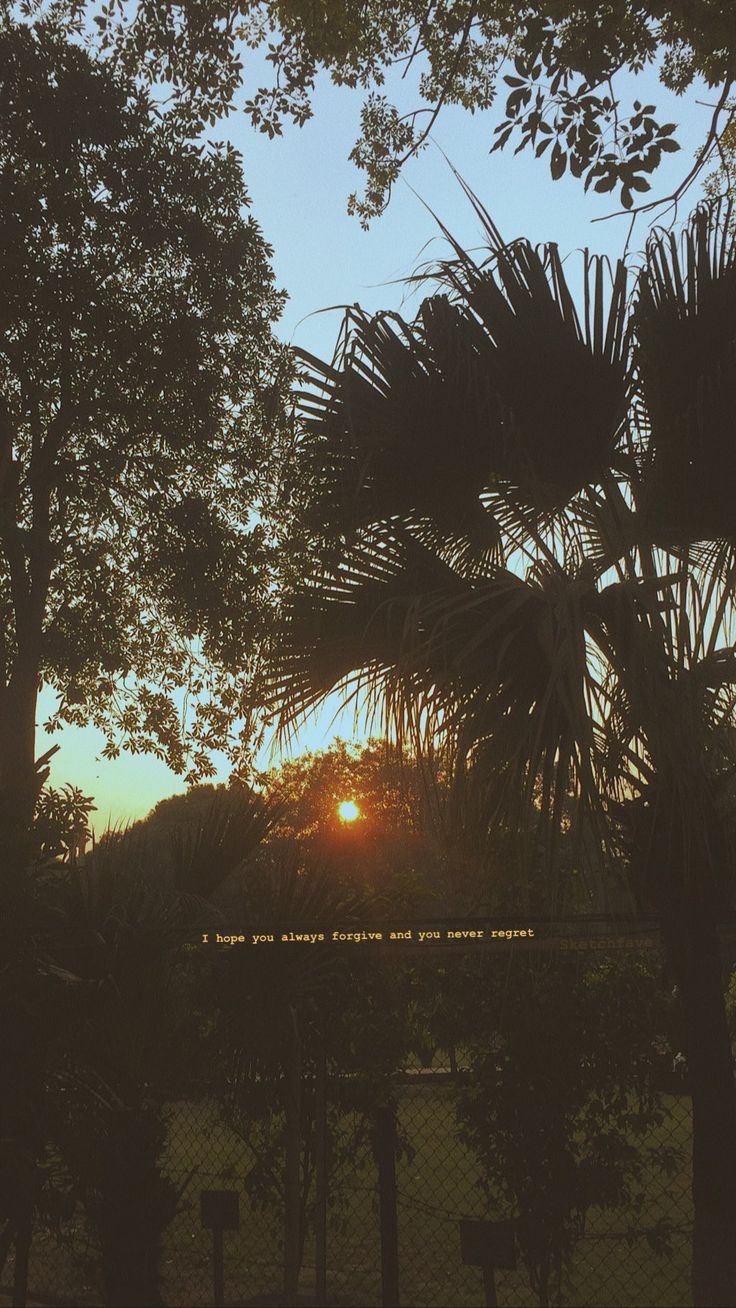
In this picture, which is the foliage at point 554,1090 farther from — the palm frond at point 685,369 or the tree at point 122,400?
the tree at point 122,400

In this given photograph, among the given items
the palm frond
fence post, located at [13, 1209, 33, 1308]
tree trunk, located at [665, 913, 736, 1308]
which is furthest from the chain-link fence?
the palm frond

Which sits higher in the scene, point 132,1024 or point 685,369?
point 685,369

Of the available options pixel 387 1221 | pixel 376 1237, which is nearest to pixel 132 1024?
pixel 387 1221

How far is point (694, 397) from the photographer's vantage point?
4.44 m

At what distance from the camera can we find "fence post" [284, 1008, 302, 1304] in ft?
12.3

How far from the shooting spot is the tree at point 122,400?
1193cm

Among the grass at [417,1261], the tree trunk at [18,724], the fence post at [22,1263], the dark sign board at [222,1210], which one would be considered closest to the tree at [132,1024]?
the dark sign board at [222,1210]

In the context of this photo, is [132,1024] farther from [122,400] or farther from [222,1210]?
[122,400]

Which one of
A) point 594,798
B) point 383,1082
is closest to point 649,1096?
point 383,1082

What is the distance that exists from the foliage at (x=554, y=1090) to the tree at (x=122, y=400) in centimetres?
816

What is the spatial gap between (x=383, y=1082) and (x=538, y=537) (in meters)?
2.17

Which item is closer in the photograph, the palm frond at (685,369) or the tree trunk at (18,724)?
the palm frond at (685,369)

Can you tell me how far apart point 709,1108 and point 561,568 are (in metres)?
1.94

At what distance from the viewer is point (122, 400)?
1233 cm
